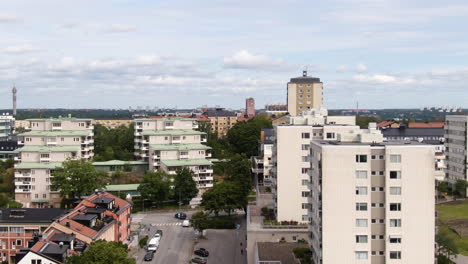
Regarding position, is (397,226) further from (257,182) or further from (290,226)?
(257,182)

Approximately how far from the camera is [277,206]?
1667 inches

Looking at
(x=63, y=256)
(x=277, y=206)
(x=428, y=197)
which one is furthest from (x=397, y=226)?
(x=63, y=256)

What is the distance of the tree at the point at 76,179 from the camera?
5688cm

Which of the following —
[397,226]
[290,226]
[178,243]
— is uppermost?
[397,226]

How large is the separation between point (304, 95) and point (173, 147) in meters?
33.8

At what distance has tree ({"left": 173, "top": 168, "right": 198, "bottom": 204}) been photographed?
2386 inches

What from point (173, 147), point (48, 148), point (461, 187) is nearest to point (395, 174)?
point (461, 187)

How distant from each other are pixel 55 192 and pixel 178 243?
1992cm

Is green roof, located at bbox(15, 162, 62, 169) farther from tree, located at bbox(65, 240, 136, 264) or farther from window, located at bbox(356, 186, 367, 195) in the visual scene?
window, located at bbox(356, 186, 367, 195)

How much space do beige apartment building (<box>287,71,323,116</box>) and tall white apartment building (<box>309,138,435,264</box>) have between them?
69.2 metres

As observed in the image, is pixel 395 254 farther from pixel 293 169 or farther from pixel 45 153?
pixel 45 153

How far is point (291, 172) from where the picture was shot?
139 ft

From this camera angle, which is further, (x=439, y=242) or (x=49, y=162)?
(x=49, y=162)

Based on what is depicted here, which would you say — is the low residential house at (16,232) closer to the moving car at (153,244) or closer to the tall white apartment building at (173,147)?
the moving car at (153,244)
